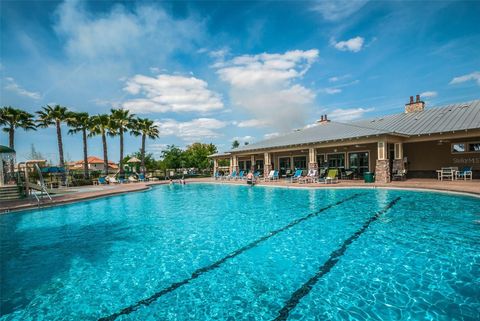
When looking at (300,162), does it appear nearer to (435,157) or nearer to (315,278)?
(435,157)

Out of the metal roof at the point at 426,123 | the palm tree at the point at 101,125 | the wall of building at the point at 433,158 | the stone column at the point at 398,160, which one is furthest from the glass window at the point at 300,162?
the palm tree at the point at 101,125

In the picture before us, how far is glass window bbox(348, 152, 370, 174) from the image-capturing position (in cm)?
2065

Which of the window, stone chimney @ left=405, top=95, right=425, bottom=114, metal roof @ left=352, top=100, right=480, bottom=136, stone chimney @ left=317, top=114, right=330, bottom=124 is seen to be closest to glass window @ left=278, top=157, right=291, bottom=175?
stone chimney @ left=317, top=114, right=330, bottom=124

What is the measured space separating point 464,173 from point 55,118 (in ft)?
120

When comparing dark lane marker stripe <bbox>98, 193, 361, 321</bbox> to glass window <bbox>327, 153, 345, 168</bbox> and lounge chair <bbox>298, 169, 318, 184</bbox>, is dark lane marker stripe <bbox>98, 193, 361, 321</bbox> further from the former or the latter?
glass window <bbox>327, 153, 345, 168</bbox>

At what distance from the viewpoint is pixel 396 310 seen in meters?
3.45

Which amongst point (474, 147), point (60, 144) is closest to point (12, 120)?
point (60, 144)

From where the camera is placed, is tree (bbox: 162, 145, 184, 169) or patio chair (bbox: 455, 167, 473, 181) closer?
patio chair (bbox: 455, 167, 473, 181)

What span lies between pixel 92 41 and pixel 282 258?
1247 centimetres

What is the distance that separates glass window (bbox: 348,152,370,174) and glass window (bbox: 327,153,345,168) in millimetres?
630

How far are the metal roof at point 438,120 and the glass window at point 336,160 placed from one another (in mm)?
4382

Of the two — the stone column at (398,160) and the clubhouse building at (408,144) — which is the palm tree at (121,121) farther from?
the stone column at (398,160)

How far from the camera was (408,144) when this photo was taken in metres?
19.8

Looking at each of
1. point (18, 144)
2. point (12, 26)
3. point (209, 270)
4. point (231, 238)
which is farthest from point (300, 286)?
point (18, 144)
